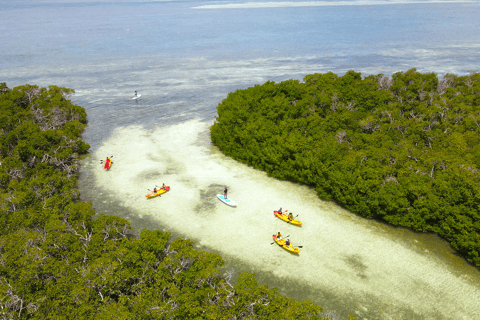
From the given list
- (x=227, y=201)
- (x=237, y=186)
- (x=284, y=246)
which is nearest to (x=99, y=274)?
(x=284, y=246)

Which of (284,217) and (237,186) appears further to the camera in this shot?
(237,186)

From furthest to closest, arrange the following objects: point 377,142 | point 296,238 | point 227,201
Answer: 1. point 377,142
2. point 227,201
3. point 296,238

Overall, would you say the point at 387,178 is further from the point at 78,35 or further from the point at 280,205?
the point at 78,35

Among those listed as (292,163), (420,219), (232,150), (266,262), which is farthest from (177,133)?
(420,219)

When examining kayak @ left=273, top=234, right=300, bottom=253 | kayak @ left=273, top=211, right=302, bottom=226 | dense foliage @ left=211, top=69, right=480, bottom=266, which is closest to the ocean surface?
kayak @ left=273, top=234, right=300, bottom=253

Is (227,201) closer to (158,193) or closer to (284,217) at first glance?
(284,217)

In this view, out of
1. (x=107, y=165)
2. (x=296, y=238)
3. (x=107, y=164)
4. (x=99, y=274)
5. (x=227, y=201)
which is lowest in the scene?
(x=296, y=238)
